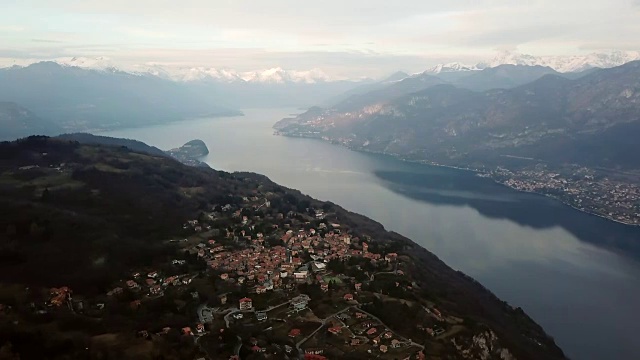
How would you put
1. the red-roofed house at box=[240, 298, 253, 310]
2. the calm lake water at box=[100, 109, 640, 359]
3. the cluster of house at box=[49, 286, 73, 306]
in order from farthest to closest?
the calm lake water at box=[100, 109, 640, 359] < the red-roofed house at box=[240, 298, 253, 310] < the cluster of house at box=[49, 286, 73, 306]

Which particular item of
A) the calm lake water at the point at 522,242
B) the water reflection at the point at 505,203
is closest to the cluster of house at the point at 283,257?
the calm lake water at the point at 522,242

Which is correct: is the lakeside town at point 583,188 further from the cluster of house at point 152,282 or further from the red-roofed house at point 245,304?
the cluster of house at point 152,282

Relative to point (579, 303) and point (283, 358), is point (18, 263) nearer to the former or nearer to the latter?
point (283, 358)

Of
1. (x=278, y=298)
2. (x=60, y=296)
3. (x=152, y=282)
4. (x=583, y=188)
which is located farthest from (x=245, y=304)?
(x=583, y=188)

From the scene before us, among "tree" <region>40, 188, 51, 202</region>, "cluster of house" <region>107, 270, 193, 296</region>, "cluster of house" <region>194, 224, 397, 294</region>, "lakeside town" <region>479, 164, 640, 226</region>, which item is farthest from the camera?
"lakeside town" <region>479, 164, 640, 226</region>

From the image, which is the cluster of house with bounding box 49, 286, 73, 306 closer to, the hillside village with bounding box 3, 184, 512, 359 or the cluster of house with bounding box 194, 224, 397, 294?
the hillside village with bounding box 3, 184, 512, 359

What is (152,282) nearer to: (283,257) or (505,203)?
(283,257)

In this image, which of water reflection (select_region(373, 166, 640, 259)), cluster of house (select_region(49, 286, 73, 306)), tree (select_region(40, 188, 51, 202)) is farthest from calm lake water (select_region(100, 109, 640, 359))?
tree (select_region(40, 188, 51, 202))

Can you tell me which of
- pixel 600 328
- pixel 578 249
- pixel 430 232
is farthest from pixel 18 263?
pixel 578 249
